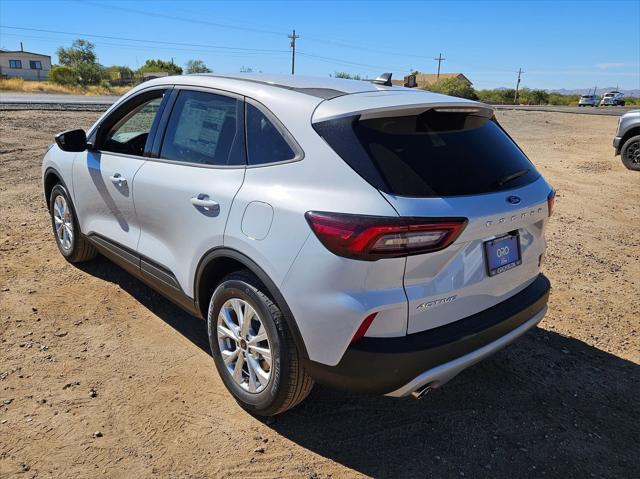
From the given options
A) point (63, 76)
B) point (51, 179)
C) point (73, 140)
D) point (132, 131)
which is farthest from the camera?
point (63, 76)

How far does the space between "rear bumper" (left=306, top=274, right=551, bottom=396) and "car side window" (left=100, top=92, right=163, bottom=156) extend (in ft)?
7.55

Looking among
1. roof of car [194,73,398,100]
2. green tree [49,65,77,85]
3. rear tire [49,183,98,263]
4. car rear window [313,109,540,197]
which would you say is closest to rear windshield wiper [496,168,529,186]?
car rear window [313,109,540,197]

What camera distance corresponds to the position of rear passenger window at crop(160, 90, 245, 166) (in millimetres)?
2862

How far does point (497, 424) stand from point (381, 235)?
59.0 inches

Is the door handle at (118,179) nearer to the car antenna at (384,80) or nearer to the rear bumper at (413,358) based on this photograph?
the car antenna at (384,80)

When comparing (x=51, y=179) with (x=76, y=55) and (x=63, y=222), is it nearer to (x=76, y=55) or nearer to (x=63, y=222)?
(x=63, y=222)

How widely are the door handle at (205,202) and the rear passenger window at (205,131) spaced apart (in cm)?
21

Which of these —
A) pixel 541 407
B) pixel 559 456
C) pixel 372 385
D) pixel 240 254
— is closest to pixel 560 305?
pixel 541 407

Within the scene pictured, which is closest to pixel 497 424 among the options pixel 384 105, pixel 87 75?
pixel 384 105

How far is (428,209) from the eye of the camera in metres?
2.19

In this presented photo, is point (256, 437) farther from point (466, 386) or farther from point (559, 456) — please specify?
point (559, 456)

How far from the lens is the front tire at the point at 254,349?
248cm

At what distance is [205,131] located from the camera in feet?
10.2

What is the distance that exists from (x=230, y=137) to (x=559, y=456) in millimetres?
2475
